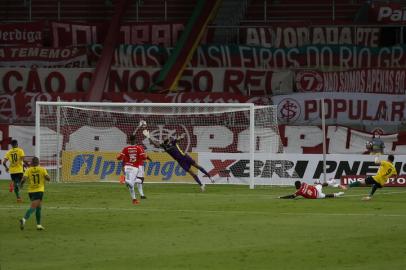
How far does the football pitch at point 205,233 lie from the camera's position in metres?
18.7

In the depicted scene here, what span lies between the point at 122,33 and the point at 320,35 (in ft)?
32.5

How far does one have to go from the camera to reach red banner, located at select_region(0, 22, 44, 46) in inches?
2087

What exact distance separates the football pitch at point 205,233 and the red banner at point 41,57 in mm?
18116

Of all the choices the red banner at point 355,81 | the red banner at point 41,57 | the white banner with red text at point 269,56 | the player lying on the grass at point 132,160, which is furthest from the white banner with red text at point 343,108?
the player lying on the grass at point 132,160

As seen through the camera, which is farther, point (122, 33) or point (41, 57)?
point (122, 33)

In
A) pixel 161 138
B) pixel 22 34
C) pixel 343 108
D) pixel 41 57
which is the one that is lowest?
pixel 161 138

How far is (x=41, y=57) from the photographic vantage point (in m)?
52.5

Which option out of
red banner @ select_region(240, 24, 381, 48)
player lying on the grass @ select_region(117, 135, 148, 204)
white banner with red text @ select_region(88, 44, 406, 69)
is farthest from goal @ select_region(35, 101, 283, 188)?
red banner @ select_region(240, 24, 381, 48)

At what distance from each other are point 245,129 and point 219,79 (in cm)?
736

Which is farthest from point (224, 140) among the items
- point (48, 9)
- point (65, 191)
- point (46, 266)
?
point (46, 266)

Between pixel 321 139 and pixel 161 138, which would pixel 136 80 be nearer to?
pixel 161 138

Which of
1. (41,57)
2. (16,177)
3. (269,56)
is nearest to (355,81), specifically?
(269,56)

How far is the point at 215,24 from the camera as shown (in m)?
52.8

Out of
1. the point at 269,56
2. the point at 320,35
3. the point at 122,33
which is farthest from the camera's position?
the point at 122,33
